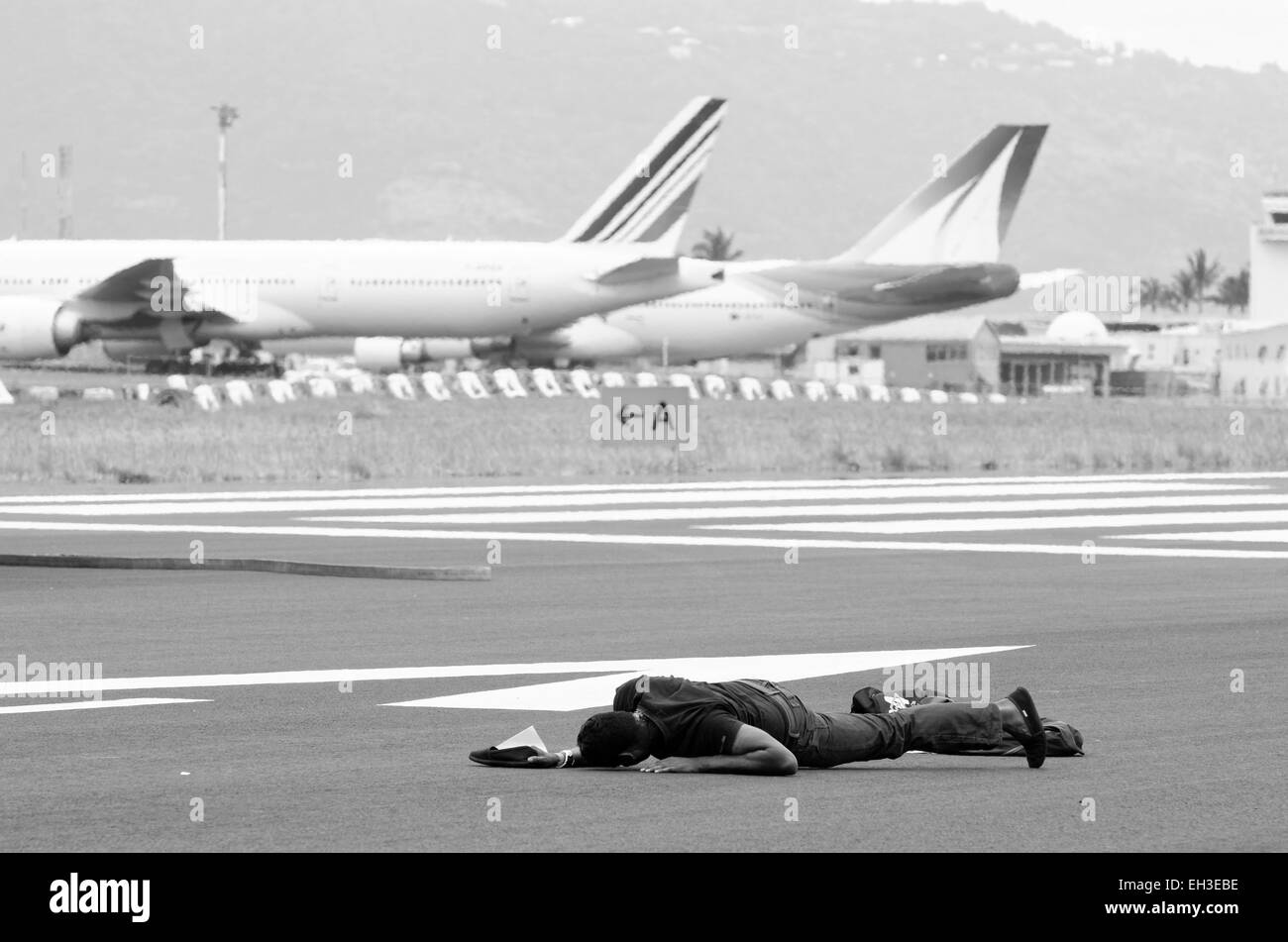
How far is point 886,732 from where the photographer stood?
10367 mm

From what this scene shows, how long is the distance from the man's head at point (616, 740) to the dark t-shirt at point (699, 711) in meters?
0.10

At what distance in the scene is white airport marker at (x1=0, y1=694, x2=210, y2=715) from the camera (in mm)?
12188

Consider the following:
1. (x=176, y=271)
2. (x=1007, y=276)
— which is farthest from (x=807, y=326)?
(x=176, y=271)

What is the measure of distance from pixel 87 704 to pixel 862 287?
185 ft

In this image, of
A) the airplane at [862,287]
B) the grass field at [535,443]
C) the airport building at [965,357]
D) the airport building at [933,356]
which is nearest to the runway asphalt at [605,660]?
the grass field at [535,443]

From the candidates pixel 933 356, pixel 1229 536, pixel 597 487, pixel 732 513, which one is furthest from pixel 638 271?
pixel 933 356

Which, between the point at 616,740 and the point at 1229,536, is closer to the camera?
the point at 616,740

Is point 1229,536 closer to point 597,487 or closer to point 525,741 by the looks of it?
point 597,487

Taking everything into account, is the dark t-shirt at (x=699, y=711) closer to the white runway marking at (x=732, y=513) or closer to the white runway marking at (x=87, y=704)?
the white runway marking at (x=87, y=704)

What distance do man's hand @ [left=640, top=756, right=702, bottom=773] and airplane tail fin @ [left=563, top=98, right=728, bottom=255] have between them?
56607mm

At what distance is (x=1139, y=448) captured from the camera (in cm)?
4678

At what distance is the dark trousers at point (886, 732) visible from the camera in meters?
10.3

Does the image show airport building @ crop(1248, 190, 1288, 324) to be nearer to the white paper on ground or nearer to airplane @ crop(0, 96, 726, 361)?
airplane @ crop(0, 96, 726, 361)
